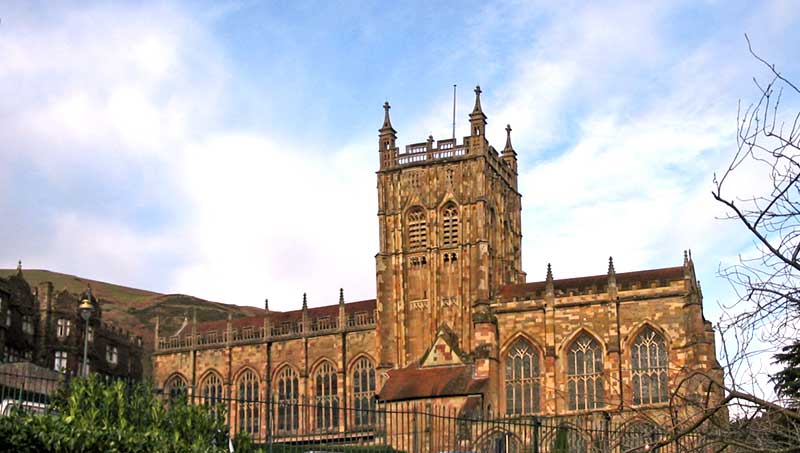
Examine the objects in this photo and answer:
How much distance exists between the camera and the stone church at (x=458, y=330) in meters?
51.7

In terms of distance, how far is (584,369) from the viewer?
52750 millimetres

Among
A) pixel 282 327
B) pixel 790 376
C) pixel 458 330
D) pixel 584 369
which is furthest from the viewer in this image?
pixel 282 327

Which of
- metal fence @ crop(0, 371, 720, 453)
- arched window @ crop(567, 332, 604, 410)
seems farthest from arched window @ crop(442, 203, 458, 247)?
metal fence @ crop(0, 371, 720, 453)

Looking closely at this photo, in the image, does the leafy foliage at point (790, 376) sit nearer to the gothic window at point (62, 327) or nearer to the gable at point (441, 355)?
the gable at point (441, 355)

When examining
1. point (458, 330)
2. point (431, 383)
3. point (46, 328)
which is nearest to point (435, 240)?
point (458, 330)

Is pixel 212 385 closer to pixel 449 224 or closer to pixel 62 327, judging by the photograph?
pixel 62 327

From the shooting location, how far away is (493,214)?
6088 cm

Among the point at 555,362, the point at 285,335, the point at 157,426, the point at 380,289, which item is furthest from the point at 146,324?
the point at 157,426

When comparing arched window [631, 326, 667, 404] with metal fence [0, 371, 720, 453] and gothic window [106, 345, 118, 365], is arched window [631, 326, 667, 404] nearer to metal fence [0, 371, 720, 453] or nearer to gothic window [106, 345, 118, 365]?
metal fence [0, 371, 720, 453]

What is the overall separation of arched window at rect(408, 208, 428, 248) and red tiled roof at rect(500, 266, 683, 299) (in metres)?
5.27

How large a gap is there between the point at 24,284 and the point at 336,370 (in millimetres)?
20860

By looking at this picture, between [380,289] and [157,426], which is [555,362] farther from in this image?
[157,426]

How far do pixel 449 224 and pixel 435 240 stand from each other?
115 centimetres

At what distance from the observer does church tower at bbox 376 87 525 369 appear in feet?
191
